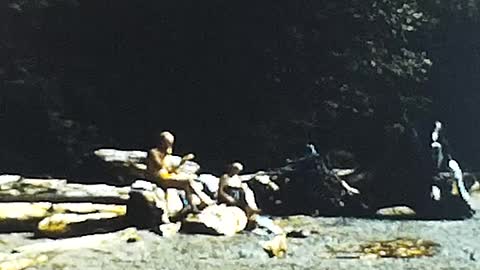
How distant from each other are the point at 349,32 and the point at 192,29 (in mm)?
4154

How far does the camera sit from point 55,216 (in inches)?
557

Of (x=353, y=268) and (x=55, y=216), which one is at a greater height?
(x=55, y=216)

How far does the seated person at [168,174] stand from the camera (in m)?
15.9

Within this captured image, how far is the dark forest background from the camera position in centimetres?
2244

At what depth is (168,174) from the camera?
1619 centimetres

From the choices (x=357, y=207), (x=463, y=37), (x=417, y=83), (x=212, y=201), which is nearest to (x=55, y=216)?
(x=212, y=201)

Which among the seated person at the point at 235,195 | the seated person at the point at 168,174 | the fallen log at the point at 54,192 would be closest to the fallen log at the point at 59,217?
the fallen log at the point at 54,192

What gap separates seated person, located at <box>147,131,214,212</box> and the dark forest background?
5.60 metres

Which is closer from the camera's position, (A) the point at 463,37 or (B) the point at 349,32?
(B) the point at 349,32

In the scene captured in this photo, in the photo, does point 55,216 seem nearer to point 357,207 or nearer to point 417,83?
point 357,207

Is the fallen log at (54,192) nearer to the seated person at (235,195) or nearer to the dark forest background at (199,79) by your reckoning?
the seated person at (235,195)

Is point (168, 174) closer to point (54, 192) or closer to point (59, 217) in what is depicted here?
point (54, 192)

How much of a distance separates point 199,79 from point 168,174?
7.57 metres

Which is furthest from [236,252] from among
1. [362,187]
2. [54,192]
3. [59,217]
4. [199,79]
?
[199,79]
